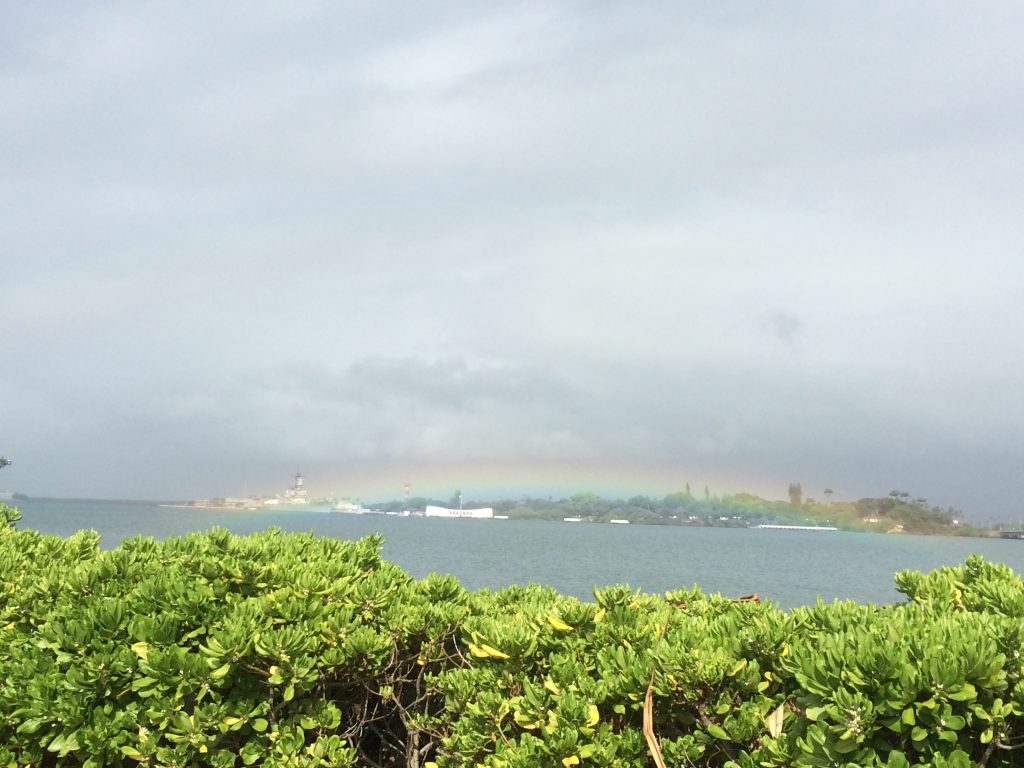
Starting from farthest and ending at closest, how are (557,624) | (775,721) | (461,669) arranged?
(461,669)
(557,624)
(775,721)

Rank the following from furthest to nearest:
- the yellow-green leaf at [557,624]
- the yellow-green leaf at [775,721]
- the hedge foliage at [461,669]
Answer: the yellow-green leaf at [557,624] < the yellow-green leaf at [775,721] < the hedge foliage at [461,669]

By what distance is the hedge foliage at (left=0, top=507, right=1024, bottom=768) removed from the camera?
330cm

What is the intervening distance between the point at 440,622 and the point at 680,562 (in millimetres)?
90045

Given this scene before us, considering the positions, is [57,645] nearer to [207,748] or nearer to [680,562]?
[207,748]

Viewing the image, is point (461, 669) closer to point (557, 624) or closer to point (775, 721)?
point (557, 624)

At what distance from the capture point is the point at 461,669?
5164 mm

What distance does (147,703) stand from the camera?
518 cm

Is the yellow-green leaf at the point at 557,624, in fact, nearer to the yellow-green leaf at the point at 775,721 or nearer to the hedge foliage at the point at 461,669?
the hedge foliage at the point at 461,669

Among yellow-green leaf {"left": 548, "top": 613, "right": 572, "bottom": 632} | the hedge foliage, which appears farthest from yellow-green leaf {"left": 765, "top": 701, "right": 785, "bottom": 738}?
yellow-green leaf {"left": 548, "top": 613, "right": 572, "bottom": 632}

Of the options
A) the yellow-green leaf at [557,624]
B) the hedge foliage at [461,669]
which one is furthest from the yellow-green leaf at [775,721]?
the yellow-green leaf at [557,624]

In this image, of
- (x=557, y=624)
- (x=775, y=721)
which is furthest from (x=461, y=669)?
(x=775, y=721)

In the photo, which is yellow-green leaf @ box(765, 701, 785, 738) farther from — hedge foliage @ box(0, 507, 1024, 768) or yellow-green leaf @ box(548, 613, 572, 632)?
yellow-green leaf @ box(548, 613, 572, 632)

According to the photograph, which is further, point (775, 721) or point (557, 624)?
point (557, 624)

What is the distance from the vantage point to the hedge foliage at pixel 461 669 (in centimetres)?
330
